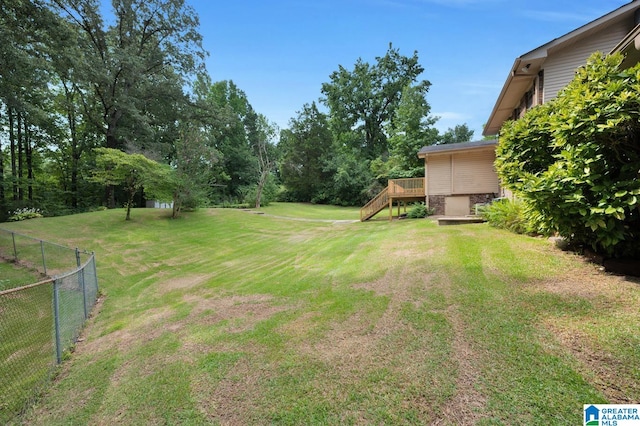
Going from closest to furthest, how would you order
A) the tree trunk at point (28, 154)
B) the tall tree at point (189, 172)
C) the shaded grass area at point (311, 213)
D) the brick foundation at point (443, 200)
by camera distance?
1. the brick foundation at point (443, 200)
2. the tall tree at point (189, 172)
3. the shaded grass area at point (311, 213)
4. the tree trunk at point (28, 154)

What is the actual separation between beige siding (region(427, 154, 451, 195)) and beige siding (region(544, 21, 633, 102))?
6.35 metres

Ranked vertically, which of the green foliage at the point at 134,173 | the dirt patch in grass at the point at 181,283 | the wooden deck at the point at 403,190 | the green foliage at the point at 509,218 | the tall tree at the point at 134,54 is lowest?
the dirt patch in grass at the point at 181,283

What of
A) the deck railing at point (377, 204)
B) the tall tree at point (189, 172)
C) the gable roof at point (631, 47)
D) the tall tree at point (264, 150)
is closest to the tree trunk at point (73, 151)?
the tall tree at point (189, 172)

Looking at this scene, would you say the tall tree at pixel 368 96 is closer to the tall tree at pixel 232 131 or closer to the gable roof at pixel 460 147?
the tall tree at pixel 232 131

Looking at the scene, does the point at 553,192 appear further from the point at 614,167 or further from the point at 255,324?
the point at 255,324

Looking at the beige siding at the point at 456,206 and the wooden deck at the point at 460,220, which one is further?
the beige siding at the point at 456,206

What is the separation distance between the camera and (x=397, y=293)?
191 inches

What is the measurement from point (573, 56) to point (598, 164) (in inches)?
297

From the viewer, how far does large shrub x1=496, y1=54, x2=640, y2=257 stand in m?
3.88

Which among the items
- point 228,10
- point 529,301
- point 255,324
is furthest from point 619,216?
point 228,10

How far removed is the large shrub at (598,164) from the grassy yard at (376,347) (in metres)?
0.87

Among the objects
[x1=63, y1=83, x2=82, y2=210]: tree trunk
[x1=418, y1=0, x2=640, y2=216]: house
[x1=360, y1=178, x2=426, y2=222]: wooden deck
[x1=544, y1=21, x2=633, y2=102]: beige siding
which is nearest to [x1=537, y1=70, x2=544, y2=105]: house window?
[x1=418, y1=0, x2=640, y2=216]: house

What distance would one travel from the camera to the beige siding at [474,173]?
14786mm
